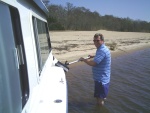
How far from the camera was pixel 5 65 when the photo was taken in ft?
6.28

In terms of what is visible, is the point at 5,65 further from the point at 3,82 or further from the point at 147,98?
the point at 147,98

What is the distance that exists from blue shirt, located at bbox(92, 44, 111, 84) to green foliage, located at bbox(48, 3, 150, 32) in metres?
32.4

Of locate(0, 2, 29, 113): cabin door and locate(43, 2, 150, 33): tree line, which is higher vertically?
locate(0, 2, 29, 113): cabin door

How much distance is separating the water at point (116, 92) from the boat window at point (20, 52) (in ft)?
→ 16.1

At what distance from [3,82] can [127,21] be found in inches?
2162

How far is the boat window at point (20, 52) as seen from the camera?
94.3 inches

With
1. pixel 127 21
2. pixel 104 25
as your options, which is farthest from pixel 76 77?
pixel 127 21

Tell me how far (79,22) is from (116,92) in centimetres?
3580

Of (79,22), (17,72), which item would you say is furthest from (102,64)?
(79,22)

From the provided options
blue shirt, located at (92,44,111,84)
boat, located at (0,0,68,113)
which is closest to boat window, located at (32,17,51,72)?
boat, located at (0,0,68,113)

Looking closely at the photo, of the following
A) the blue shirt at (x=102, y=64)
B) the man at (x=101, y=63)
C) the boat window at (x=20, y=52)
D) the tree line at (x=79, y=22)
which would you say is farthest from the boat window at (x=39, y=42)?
the tree line at (x=79, y=22)

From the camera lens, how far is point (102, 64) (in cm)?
576

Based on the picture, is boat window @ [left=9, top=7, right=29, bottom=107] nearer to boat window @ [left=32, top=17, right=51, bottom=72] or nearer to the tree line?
boat window @ [left=32, top=17, right=51, bottom=72]

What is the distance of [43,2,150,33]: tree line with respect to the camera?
41.8 metres
